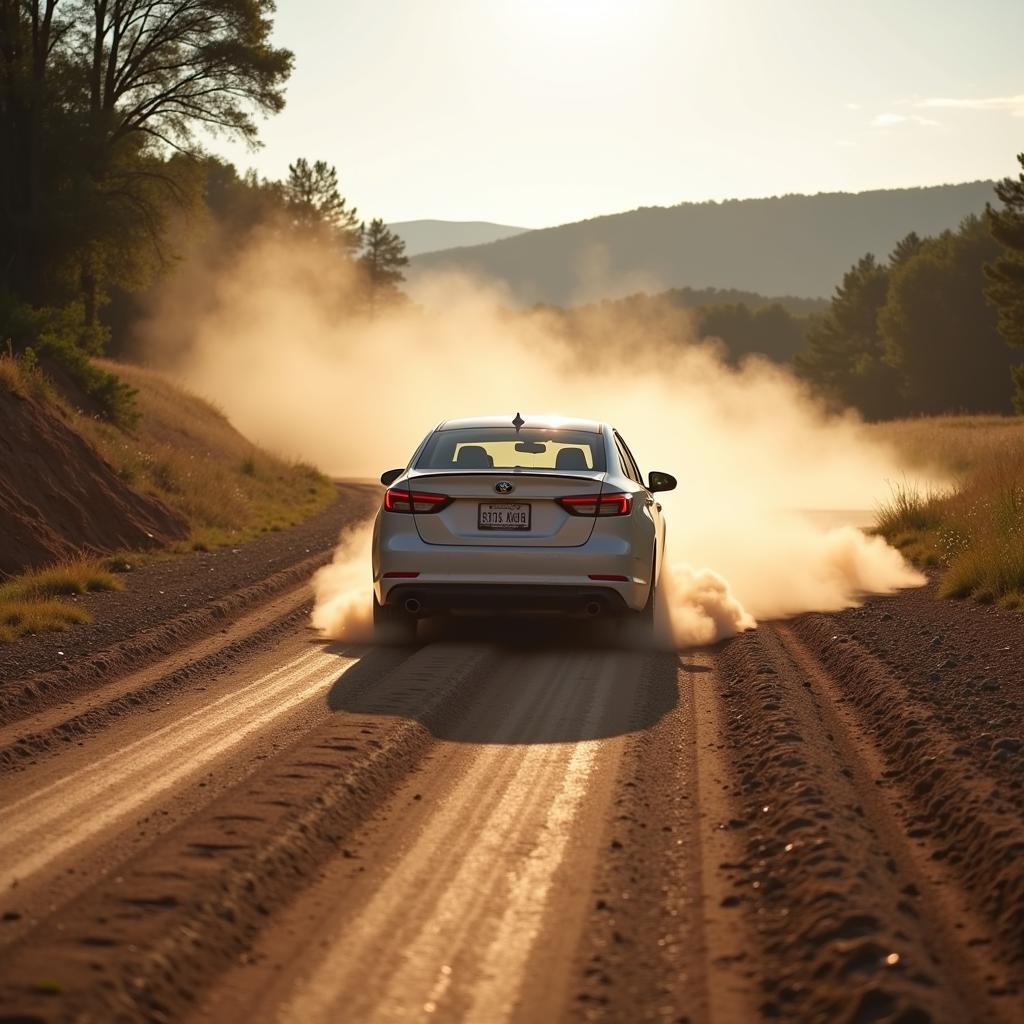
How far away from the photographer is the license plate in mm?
10609

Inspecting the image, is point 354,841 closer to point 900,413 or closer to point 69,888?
point 69,888

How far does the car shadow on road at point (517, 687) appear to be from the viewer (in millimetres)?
8273

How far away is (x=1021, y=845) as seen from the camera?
5387 millimetres

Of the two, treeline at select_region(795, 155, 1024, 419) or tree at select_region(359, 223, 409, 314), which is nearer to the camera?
treeline at select_region(795, 155, 1024, 419)

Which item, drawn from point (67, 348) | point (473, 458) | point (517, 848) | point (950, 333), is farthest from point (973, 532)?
point (950, 333)

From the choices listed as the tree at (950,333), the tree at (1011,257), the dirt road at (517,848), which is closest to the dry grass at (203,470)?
the dirt road at (517,848)

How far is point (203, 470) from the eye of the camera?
28.6 metres

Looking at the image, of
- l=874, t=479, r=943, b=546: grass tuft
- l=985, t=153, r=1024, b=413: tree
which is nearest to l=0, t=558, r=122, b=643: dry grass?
l=874, t=479, r=943, b=546: grass tuft

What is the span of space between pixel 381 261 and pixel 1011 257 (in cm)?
6184

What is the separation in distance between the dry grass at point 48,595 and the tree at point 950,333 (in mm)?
90325

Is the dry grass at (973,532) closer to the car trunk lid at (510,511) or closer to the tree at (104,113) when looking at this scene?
the car trunk lid at (510,511)

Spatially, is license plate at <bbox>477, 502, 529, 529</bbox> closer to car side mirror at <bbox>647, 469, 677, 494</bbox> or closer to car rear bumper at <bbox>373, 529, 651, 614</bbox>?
car rear bumper at <bbox>373, 529, 651, 614</bbox>

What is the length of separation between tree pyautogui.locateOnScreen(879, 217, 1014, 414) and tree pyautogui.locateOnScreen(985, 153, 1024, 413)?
1298 inches

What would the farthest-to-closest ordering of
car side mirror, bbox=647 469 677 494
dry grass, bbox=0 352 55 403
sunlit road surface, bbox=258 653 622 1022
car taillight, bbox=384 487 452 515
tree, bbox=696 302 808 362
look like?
1. tree, bbox=696 302 808 362
2. dry grass, bbox=0 352 55 403
3. car side mirror, bbox=647 469 677 494
4. car taillight, bbox=384 487 452 515
5. sunlit road surface, bbox=258 653 622 1022
